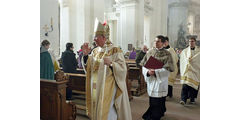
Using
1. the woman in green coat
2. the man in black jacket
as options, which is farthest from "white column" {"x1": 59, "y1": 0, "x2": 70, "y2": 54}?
the woman in green coat

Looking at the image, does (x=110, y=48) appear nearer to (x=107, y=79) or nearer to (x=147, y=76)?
(x=107, y=79)

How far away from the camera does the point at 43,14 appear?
6129mm

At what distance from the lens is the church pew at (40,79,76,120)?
2.88 meters

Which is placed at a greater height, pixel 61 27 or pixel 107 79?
pixel 61 27

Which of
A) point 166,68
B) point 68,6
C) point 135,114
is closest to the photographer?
point 166,68

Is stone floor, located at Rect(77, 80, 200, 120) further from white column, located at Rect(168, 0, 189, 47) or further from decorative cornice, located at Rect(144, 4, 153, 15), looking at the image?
decorative cornice, located at Rect(144, 4, 153, 15)

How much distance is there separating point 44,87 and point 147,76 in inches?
83.3

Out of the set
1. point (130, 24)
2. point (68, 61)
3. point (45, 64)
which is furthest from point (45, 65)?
point (130, 24)

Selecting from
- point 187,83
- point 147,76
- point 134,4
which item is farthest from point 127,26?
point 147,76

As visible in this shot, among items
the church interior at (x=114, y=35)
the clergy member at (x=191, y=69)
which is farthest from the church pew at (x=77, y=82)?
the clergy member at (x=191, y=69)

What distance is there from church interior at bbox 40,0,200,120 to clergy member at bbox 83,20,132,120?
0.50m

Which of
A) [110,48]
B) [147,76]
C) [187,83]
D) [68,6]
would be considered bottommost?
[187,83]

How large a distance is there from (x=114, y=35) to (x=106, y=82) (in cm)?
1816

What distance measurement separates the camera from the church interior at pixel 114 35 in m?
3.02
